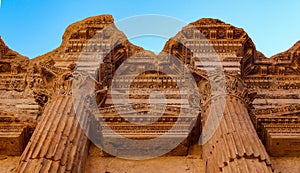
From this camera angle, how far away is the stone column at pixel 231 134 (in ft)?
37.4

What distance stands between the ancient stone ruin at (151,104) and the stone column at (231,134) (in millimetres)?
33

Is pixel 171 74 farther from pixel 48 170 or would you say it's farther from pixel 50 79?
pixel 48 170

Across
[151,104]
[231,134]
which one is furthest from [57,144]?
[151,104]

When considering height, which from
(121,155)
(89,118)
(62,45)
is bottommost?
(121,155)

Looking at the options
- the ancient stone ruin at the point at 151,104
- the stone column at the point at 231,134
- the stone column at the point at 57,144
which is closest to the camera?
the stone column at the point at 57,144

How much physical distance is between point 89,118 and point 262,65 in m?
10.0

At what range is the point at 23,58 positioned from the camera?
75.5ft

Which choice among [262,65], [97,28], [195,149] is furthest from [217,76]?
[97,28]

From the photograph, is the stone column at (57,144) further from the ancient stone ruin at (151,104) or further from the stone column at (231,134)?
the stone column at (231,134)

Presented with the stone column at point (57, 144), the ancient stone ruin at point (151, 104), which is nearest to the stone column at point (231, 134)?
the ancient stone ruin at point (151, 104)

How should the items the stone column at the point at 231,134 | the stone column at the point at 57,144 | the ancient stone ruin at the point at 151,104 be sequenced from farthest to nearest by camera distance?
the ancient stone ruin at the point at 151,104 → the stone column at the point at 231,134 → the stone column at the point at 57,144

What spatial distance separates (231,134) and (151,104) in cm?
456

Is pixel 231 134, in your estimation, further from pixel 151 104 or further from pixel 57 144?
pixel 151 104

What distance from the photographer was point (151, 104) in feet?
54.4
